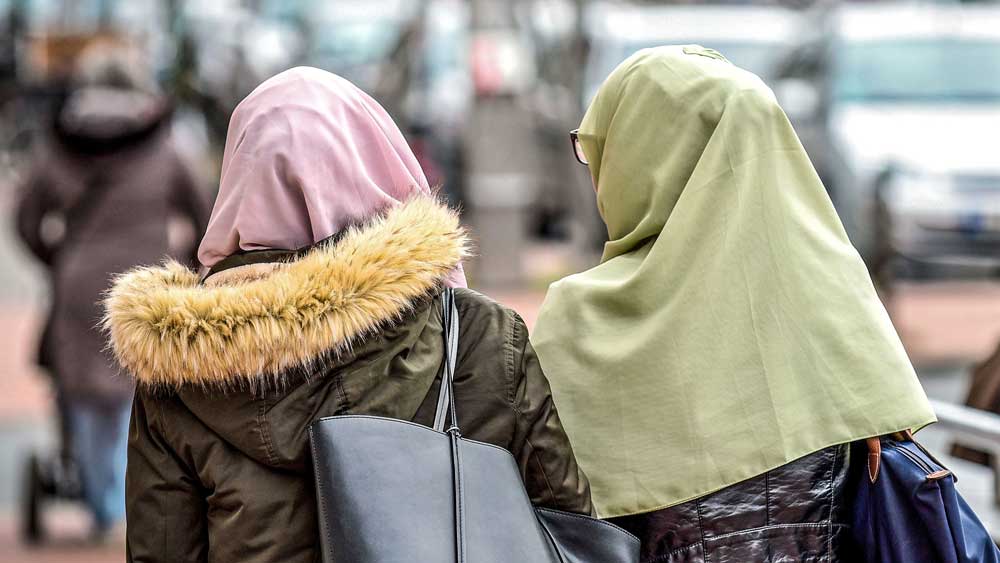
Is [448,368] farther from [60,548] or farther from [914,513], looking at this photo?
[60,548]

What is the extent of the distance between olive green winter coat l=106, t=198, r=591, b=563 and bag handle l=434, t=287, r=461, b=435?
0.01 meters

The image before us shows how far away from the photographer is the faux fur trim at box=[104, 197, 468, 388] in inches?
92.1

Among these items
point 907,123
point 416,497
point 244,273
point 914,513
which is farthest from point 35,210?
point 907,123

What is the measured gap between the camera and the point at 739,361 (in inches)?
101

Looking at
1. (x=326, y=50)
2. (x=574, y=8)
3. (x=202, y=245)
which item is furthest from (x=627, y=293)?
(x=326, y=50)

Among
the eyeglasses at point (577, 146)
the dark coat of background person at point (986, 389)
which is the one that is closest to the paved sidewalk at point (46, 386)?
the dark coat of background person at point (986, 389)

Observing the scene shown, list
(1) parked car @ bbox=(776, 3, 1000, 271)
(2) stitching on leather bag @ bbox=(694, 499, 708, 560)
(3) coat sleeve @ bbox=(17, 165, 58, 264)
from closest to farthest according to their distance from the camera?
1. (2) stitching on leather bag @ bbox=(694, 499, 708, 560)
2. (3) coat sleeve @ bbox=(17, 165, 58, 264)
3. (1) parked car @ bbox=(776, 3, 1000, 271)

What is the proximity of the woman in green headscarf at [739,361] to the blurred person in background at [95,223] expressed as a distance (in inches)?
148

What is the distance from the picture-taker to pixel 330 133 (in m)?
2.46

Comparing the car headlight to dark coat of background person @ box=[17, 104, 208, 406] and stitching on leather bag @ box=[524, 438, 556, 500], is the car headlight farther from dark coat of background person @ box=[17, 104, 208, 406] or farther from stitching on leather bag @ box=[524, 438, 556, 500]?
stitching on leather bag @ box=[524, 438, 556, 500]

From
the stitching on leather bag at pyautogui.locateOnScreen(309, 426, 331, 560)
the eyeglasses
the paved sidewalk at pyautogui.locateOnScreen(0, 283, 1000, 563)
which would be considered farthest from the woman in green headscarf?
the paved sidewalk at pyautogui.locateOnScreen(0, 283, 1000, 563)

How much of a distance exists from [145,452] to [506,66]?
1088cm

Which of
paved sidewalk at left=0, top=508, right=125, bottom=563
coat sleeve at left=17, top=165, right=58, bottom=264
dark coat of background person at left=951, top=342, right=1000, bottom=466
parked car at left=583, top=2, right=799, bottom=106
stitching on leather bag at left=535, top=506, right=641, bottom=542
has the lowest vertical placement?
paved sidewalk at left=0, top=508, right=125, bottom=563

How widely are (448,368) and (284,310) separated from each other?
0.29 meters
